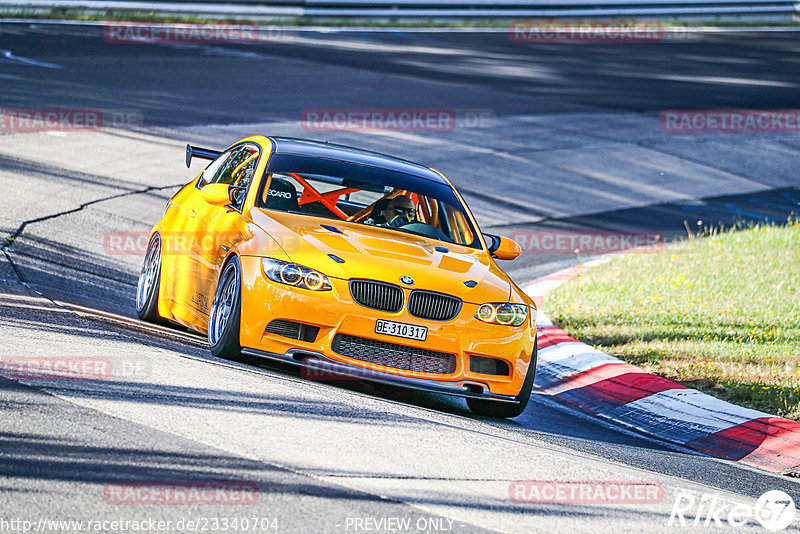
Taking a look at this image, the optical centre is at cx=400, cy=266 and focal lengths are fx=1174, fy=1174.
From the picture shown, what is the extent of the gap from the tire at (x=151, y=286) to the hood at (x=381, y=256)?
Answer: 1361 mm

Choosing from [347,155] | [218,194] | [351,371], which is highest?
[347,155]

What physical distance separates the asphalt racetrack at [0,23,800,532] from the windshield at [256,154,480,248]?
127 centimetres

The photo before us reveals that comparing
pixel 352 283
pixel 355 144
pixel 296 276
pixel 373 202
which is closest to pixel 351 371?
pixel 352 283

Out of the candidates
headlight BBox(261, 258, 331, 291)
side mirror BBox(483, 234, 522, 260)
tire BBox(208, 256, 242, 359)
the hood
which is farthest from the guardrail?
headlight BBox(261, 258, 331, 291)

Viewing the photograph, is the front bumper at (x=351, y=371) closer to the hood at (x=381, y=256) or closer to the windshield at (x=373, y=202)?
the hood at (x=381, y=256)

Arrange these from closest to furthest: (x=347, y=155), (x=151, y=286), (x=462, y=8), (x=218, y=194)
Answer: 1. (x=218, y=194)
2. (x=347, y=155)
3. (x=151, y=286)
4. (x=462, y=8)

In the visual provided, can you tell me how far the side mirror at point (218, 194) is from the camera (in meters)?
8.59

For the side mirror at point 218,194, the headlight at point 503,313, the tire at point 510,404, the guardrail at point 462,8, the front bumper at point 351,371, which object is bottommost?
the tire at point 510,404

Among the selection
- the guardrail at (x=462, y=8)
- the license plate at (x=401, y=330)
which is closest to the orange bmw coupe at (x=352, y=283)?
the license plate at (x=401, y=330)

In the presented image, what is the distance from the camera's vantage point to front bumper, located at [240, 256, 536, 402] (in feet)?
24.2

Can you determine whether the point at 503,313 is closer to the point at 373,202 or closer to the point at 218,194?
the point at 373,202

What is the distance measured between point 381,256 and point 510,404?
4.37 ft

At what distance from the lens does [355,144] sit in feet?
64.3

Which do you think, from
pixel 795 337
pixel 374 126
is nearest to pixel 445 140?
pixel 374 126
